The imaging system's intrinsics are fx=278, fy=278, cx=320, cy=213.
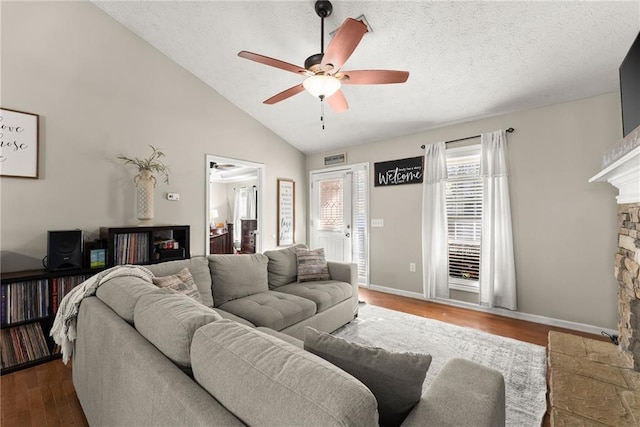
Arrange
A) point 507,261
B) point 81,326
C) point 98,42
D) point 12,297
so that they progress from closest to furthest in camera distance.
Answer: point 81,326 < point 12,297 < point 98,42 < point 507,261

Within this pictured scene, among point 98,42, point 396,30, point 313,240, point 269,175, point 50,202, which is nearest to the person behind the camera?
point 396,30

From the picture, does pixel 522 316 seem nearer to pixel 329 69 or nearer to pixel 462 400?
pixel 462 400

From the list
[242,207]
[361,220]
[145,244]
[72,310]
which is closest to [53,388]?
[72,310]

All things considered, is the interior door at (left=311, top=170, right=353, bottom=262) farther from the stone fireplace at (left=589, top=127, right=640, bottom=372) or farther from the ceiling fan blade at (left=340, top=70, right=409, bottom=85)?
the stone fireplace at (left=589, top=127, right=640, bottom=372)

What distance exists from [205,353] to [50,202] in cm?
296

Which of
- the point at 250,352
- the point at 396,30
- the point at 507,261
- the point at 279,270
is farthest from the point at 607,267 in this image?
the point at 250,352

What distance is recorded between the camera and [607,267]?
2.82 meters

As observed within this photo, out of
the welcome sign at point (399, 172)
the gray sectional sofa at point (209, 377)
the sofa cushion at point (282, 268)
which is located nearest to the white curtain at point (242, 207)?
the welcome sign at point (399, 172)

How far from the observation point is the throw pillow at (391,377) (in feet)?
2.88

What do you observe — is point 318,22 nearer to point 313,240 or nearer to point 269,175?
point 269,175

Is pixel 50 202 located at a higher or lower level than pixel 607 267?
higher

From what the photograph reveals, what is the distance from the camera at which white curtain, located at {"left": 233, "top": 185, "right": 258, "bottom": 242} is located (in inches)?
290

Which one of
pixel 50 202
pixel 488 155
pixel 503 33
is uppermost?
pixel 503 33

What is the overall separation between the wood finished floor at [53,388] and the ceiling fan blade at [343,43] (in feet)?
8.63
